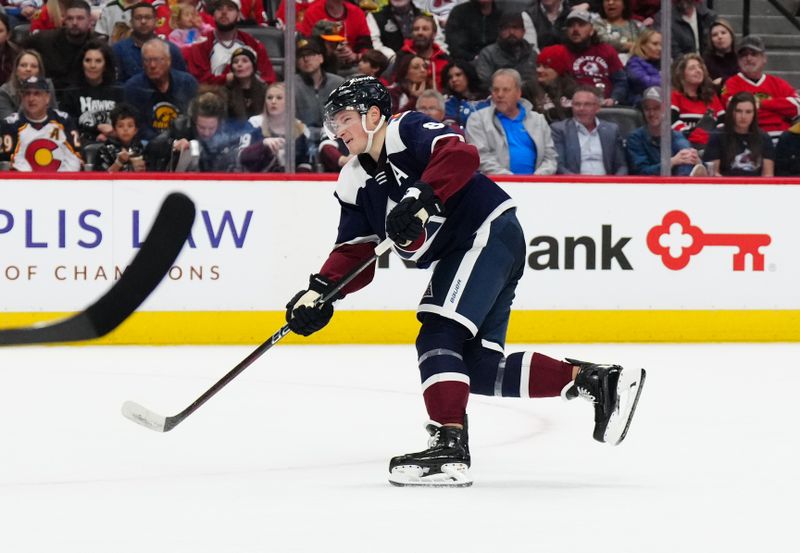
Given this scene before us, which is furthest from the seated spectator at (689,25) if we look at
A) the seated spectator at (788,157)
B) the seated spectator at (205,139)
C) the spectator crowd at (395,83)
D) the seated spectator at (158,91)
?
the seated spectator at (158,91)

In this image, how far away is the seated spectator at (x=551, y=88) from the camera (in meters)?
6.71

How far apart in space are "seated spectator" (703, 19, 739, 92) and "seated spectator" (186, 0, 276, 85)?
7.13 feet

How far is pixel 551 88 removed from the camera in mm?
6754

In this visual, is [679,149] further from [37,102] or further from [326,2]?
[37,102]

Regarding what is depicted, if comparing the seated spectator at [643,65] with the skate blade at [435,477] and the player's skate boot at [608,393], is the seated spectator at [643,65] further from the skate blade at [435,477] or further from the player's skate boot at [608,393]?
the skate blade at [435,477]

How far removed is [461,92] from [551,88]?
443mm

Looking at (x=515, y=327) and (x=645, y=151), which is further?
(x=645, y=151)

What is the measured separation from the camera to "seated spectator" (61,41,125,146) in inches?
248

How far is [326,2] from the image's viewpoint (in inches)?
268

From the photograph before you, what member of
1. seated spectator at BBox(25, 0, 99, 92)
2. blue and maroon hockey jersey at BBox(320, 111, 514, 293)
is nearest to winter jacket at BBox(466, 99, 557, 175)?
seated spectator at BBox(25, 0, 99, 92)

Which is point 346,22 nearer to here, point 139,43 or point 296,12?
point 296,12

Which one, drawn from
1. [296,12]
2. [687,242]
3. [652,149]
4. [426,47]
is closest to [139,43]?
[296,12]

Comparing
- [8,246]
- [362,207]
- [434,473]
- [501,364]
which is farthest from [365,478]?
[8,246]

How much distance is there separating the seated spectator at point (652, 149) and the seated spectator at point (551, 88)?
0.35 m
